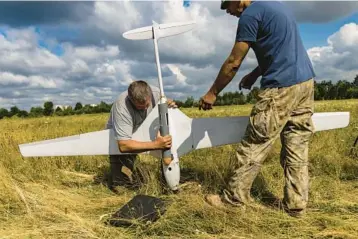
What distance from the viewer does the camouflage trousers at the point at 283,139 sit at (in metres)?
3.92

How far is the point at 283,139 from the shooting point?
13.9 ft

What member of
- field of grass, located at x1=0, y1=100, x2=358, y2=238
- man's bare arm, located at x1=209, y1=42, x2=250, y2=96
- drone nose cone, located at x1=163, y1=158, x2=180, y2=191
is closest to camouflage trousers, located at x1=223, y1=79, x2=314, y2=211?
field of grass, located at x1=0, y1=100, x2=358, y2=238

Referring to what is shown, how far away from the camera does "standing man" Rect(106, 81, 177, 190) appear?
4863mm

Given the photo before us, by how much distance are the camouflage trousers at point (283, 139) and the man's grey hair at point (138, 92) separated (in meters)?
1.48

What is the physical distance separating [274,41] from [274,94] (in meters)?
0.51

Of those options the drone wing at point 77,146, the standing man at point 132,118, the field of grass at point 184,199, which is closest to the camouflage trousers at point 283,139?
the field of grass at point 184,199

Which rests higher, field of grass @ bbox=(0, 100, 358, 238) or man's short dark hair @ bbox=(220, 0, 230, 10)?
man's short dark hair @ bbox=(220, 0, 230, 10)

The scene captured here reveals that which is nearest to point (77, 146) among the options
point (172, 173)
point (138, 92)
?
point (138, 92)

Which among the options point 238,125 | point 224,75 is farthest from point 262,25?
point 238,125

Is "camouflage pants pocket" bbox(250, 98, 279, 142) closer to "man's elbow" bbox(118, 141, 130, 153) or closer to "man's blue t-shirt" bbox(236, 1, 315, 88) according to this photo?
"man's blue t-shirt" bbox(236, 1, 315, 88)

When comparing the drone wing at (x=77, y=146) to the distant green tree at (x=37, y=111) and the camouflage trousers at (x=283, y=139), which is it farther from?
the distant green tree at (x=37, y=111)

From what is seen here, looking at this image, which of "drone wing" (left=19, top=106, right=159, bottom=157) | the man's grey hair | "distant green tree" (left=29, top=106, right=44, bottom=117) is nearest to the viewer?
the man's grey hair

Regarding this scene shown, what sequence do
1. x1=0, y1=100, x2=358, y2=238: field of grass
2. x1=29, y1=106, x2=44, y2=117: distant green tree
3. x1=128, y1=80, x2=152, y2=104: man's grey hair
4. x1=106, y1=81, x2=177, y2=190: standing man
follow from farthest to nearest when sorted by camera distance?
1. x1=29, y1=106, x2=44, y2=117: distant green tree
2. x1=128, y1=80, x2=152, y2=104: man's grey hair
3. x1=106, y1=81, x2=177, y2=190: standing man
4. x1=0, y1=100, x2=358, y2=238: field of grass

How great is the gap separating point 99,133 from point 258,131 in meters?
2.32
